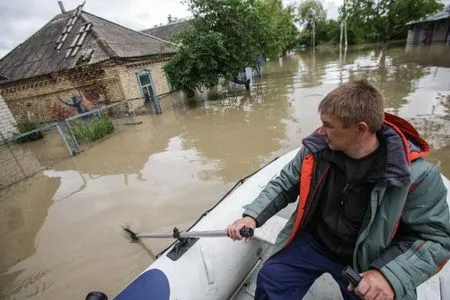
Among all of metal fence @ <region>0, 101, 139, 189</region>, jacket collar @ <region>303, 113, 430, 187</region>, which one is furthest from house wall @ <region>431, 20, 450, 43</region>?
jacket collar @ <region>303, 113, 430, 187</region>

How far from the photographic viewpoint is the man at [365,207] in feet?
3.81

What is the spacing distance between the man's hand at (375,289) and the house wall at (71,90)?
10.3m

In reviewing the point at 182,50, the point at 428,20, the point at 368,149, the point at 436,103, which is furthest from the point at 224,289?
the point at 428,20

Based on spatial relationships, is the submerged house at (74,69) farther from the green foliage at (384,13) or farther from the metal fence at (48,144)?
the green foliage at (384,13)

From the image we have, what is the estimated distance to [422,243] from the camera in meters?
1.18

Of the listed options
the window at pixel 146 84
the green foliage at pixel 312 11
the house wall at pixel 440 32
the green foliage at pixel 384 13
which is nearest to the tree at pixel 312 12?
the green foliage at pixel 312 11

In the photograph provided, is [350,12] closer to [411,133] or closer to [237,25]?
[237,25]

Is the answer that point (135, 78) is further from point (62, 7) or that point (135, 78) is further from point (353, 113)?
point (353, 113)

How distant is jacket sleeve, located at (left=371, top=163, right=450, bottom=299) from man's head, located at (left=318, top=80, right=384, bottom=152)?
332 millimetres

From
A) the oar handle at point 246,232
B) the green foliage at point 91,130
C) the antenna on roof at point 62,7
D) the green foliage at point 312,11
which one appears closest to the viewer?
the oar handle at point 246,232

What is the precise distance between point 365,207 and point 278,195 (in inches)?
20.2

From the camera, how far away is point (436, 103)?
268 inches

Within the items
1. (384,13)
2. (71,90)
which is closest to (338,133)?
(71,90)

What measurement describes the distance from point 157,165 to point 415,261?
4.91 metres
